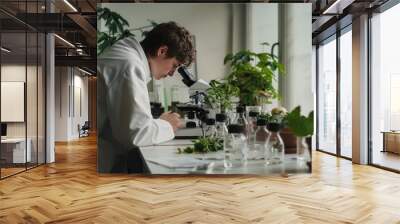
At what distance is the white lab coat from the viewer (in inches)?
225

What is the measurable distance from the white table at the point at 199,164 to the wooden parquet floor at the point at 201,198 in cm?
15

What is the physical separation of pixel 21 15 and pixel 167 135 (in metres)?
3.40

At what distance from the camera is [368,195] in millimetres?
4848

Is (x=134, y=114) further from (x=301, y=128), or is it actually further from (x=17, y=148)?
(x=17, y=148)

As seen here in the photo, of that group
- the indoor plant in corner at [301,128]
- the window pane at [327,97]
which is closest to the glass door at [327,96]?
the window pane at [327,97]

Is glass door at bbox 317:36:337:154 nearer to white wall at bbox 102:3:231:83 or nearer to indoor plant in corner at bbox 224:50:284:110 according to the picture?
indoor plant in corner at bbox 224:50:284:110

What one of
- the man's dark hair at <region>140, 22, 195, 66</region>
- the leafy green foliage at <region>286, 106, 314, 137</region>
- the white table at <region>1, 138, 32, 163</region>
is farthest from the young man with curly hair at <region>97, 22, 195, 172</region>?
the white table at <region>1, 138, 32, 163</region>

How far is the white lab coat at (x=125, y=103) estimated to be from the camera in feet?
18.8

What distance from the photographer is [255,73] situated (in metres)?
5.95

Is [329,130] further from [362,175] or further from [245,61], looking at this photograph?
[245,61]

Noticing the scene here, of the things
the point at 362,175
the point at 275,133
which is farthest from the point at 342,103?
the point at 275,133

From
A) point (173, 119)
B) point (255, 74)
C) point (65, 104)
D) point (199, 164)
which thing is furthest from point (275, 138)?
point (65, 104)

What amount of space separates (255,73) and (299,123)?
1.01 m

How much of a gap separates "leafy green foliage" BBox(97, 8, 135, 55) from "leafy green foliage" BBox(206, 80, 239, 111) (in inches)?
57.7
